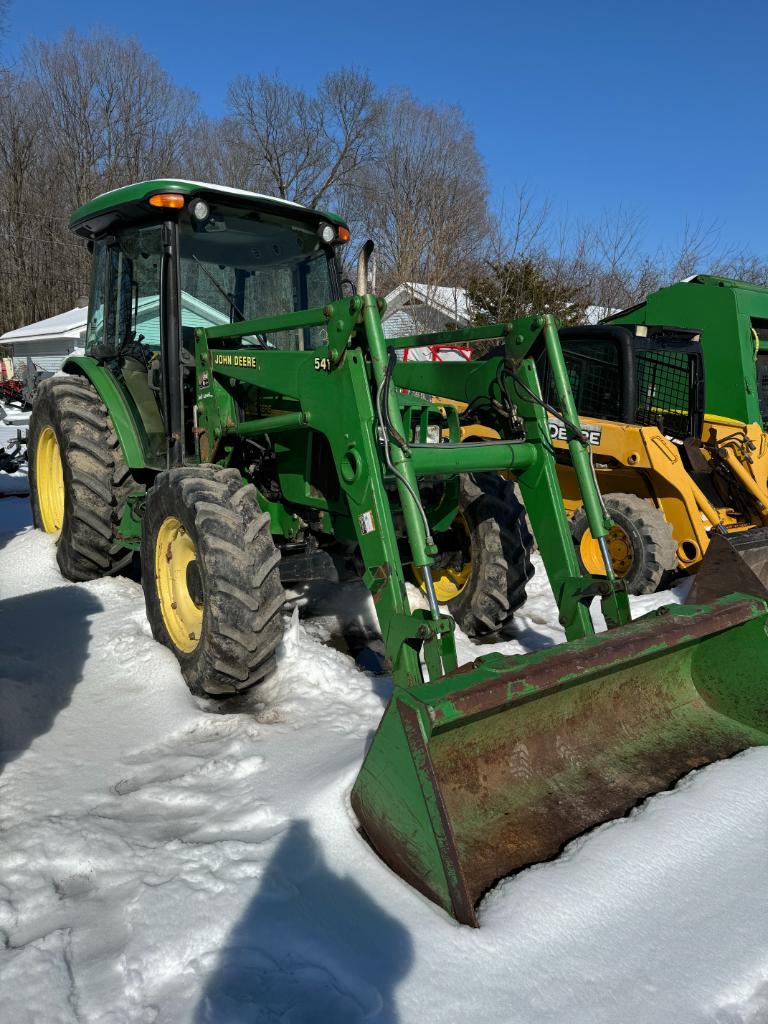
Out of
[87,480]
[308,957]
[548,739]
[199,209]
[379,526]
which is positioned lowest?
[308,957]

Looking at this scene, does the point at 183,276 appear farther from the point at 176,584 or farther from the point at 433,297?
the point at 433,297

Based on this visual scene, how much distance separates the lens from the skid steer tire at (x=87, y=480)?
505 centimetres

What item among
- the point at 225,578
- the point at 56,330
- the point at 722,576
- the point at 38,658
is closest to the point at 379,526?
the point at 225,578

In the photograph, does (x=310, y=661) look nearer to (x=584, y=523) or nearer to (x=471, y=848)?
(x=471, y=848)

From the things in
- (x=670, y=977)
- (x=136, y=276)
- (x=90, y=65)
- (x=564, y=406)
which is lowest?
(x=670, y=977)

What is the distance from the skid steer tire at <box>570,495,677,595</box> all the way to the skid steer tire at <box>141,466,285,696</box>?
9.59 ft

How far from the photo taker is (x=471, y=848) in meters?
2.54

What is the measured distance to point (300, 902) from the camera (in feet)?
7.63

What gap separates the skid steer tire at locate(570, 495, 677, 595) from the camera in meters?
5.80

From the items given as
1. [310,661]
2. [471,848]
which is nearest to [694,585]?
[310,661]

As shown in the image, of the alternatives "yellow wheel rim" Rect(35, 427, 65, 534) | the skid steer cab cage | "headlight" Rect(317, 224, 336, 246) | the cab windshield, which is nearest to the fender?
the cab windshield

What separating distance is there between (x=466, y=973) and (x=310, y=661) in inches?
85.7

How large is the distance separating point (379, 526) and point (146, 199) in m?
2.46

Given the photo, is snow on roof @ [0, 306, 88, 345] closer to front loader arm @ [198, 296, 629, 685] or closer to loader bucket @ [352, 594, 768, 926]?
front loader arm @ [198, 296, 629, 685]
